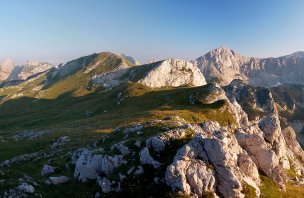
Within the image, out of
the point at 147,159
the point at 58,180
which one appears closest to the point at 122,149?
the point at 147,159

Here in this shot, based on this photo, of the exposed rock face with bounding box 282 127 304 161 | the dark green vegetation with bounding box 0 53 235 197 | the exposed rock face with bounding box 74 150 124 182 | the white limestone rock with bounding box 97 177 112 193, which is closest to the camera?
the white limestone rock with bounding box 97 177 112 193

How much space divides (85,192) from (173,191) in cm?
1227

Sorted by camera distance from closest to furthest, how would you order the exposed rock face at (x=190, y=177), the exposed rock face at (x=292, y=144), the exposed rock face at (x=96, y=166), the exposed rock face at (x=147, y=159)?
1. the exposed rock face at (x=190, y=177)
2. the exposed rock face at (x=147, y=159)
3. the exposed rock face at (x=96, y=166)
4. the exposed rock face at (x=292, y=144)

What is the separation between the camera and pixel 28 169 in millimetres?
63781

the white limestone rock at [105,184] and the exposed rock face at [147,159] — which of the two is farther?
the exposed rock face at [147,159]

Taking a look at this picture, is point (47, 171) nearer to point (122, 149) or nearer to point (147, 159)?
point (122, 149)

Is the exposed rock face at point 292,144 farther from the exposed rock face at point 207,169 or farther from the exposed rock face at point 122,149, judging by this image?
the exposed rock face at point 122,149

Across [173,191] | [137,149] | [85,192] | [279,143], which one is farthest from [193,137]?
[279,143]

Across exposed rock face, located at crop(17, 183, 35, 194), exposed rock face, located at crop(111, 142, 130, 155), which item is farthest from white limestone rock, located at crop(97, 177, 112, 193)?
exposed rock face, located at crop(17, 183, 35, 194)

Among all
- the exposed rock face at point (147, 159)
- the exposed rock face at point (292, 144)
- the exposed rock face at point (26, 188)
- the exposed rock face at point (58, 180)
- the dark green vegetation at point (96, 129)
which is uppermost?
the exposed rock face at point (147, 159)

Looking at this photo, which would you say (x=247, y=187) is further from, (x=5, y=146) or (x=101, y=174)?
(x=5, y=146)

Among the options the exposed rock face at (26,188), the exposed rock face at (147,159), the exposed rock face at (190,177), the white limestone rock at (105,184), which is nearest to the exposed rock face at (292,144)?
the exposed rock face at (190,177)

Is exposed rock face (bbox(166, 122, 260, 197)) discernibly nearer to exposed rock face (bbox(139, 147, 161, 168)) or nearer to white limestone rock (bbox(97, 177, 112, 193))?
exposed rock face (bbox(139, 147, 161, 168))

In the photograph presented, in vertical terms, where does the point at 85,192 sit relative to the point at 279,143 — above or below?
above
